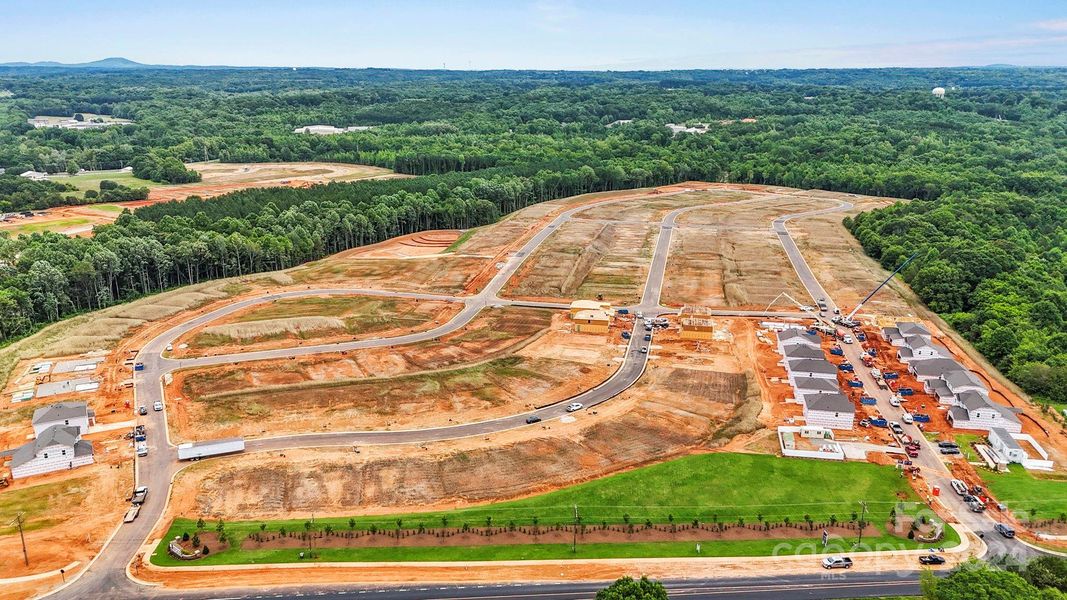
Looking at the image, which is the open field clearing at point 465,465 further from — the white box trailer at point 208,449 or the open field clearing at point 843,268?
the open field clearing at point 843,268

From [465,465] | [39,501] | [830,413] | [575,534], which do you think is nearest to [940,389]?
[830,413]

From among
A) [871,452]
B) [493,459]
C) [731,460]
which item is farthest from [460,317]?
[871,452]

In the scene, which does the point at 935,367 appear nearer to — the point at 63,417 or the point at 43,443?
the point at 43,443

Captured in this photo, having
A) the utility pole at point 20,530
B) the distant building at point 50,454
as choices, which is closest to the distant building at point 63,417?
the distant building at point 50,454

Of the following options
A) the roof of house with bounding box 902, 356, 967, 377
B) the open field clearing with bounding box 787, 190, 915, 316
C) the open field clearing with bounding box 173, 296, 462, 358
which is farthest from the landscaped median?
the open field clearing with bounding box 787, 190, 915, 316

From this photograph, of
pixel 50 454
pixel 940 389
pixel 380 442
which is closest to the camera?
pixel 50 454

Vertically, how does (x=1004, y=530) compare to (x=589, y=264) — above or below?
below
